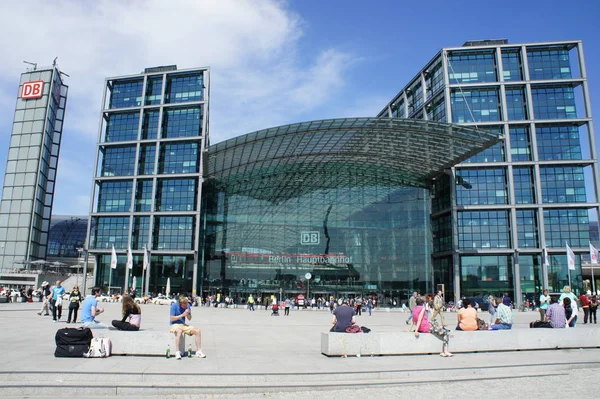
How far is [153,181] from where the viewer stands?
62875 millimetres

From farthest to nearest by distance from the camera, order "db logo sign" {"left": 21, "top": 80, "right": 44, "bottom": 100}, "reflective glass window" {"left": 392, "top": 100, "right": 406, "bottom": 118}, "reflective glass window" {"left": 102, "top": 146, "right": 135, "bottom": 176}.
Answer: "db logo sign" {"left": 21, "top": 80, "right": 44, "bottom": 100}, "reflective glass window" {"left": 392, "top": 100, "right": 406, "bottom": 118}, "reflective glass window" {"left": 102, "top": 146, "right": 135, "bottom": 176}

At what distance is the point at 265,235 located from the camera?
6256 cm

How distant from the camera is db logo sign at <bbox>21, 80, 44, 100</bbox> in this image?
8662 centimetres

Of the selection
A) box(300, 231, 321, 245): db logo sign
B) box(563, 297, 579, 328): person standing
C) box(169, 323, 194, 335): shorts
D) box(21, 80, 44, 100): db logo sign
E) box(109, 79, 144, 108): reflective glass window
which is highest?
box(21, 80, 44, 100): db logo sign

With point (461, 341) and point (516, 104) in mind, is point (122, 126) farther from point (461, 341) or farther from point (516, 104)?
point (461, 341)

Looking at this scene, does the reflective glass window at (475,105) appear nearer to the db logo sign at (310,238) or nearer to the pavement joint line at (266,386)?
the db logo sign at (310,238)

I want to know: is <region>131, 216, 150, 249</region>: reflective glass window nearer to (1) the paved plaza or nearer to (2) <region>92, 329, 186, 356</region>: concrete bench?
(1) the paved plaza

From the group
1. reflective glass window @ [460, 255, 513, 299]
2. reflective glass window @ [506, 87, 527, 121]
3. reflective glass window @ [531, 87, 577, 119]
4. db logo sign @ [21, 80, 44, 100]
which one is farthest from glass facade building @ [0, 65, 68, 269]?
reflective glass window @ [531, 87, 577, 119]

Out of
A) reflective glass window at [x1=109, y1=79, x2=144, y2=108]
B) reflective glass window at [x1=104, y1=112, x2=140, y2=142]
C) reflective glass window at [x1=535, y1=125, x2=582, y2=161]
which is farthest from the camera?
reflective glass window at [x1=109, y1=79, x2=144, y2=108]

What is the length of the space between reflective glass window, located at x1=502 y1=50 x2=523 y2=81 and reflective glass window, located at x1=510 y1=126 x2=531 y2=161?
6493 mm

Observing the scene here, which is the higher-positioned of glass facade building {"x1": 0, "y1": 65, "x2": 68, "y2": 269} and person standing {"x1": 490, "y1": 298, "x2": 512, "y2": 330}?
glass facade building {"x1": 0, "y1": 65, "x2": 68, "y2": 269}

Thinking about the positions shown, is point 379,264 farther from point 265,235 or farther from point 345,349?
point 345,349

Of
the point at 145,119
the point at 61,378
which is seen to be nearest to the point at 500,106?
the point at 145,119

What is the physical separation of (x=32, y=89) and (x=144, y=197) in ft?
136
